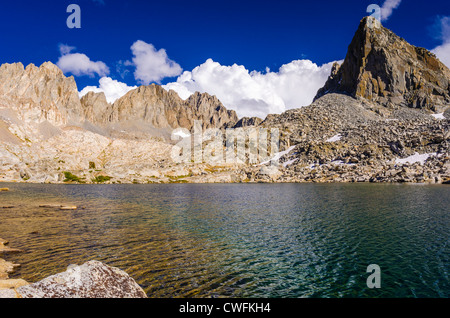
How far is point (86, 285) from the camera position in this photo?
34.3ft

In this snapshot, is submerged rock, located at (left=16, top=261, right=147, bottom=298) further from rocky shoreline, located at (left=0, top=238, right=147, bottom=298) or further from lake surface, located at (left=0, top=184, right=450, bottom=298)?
lake surface, located at (left=0, top=184, right=450, bottom=298)

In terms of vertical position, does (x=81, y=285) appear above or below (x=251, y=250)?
above

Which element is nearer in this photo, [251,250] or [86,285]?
[86,285]

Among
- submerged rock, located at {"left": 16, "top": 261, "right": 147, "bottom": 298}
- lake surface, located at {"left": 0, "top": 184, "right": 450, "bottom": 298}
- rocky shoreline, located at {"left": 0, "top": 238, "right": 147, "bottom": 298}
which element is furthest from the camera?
lake surface, located at {"left": 0, "top": 184, "right": 450, "bottom": 298}

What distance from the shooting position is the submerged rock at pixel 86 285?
9.47 metres

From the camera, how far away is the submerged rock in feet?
31.1

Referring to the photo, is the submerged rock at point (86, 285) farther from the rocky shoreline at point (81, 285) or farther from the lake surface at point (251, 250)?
the lake surface at point (251, 250)

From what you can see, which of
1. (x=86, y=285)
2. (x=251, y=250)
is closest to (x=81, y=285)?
(x=86, y=285)

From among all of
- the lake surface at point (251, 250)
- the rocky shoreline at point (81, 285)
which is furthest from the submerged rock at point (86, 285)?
the lake surface at point (251, 250)

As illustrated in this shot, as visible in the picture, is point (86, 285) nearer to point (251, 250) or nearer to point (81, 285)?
point (81, 285)

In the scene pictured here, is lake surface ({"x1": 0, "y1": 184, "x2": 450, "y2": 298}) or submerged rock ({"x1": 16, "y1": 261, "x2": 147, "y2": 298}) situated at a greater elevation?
submerged rock ({"x1": 16, "y1": 261, "x2": 147, "y2": 298})

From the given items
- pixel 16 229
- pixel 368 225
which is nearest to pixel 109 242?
pixel 16 229

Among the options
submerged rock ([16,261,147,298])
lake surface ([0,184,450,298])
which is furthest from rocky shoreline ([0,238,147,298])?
lake surface ([0,184,450,298])
